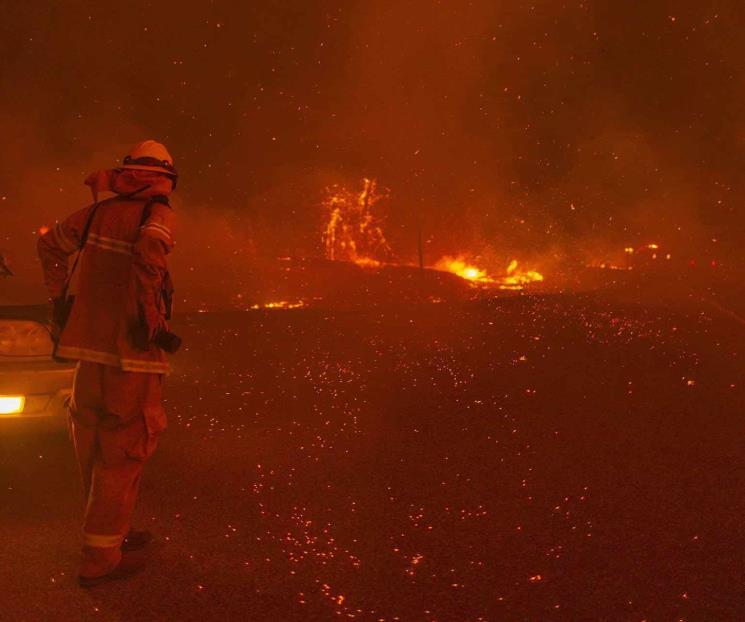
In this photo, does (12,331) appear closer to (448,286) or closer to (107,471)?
(107,471)

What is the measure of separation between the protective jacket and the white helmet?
3 cm

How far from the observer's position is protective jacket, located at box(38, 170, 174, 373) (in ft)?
9.64

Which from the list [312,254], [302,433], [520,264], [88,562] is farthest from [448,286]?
[88,562]

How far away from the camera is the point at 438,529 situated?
142 inches

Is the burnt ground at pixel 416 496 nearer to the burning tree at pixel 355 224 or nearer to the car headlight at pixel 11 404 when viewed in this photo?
the car headlight at pixel 11 404

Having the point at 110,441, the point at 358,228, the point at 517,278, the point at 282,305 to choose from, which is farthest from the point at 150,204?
the point at 358,228

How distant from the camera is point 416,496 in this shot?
4.01 m

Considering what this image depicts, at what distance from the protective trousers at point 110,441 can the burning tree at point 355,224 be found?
51.5 ft

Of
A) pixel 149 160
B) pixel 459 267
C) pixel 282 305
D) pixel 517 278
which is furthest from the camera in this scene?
pixel 459 267

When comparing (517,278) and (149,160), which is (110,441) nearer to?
(149,160)

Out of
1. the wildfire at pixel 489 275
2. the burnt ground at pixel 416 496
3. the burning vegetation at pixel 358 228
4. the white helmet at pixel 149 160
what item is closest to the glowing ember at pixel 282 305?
the burnt ground at pixel 416 496

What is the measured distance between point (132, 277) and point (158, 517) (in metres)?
1.21

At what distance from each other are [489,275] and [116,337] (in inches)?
623

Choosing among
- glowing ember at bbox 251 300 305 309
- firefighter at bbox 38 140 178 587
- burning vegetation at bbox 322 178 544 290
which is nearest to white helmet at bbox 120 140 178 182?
firefighter at bbox 38 140 178 587
